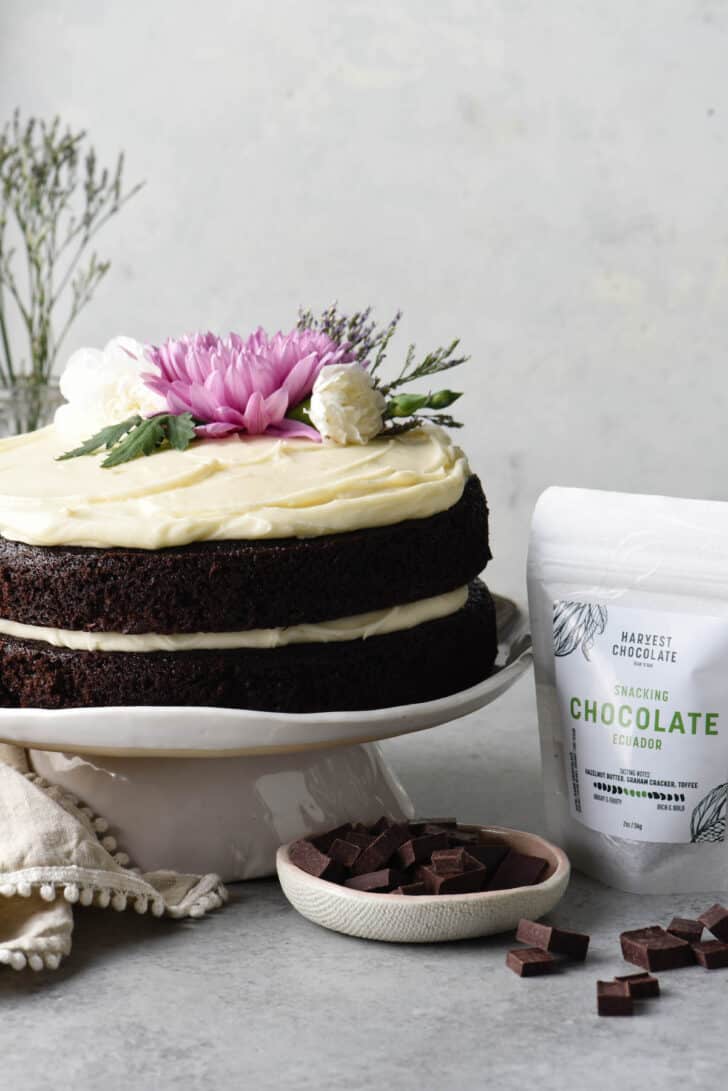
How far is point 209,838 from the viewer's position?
1703 mm

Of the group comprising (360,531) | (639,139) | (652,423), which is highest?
(639,139)

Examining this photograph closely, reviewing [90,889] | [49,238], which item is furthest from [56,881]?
[49,238]

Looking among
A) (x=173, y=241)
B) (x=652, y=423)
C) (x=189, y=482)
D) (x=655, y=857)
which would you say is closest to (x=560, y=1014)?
(x=655, y=857)

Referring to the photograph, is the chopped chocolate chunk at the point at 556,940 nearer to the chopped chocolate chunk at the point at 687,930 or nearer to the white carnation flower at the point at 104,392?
the chopped chocolate chunk at the point at 687,930

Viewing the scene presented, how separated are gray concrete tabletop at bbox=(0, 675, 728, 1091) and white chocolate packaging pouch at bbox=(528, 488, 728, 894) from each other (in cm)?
6

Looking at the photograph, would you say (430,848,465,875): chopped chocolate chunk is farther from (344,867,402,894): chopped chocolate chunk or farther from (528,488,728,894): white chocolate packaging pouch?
(528,488,728,894): white chocolate packaging pouch

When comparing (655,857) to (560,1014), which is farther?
(655,857)

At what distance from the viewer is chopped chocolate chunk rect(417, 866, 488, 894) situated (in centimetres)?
150

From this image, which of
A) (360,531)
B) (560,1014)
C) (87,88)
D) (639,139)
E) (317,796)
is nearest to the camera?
(560,1014)

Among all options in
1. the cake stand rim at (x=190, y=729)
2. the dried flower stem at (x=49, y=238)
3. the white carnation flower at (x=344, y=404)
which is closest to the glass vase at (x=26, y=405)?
the dried flower stem at (x=49, y=238)

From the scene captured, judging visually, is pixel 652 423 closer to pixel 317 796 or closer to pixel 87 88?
pixel 87 88

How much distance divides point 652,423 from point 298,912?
2183 mm

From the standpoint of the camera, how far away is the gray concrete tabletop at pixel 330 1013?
1307 mm

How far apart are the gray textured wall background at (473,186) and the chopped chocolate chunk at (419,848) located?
178 centimetres
